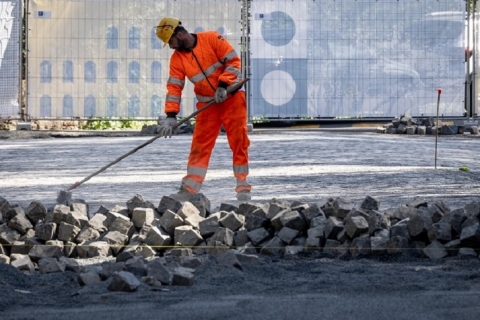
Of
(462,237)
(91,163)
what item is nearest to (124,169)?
(91,163)

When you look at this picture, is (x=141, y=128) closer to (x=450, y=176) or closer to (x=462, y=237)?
(x=450, y=176)

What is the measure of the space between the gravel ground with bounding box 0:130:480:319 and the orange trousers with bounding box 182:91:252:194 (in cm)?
33

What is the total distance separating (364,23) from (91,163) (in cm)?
844

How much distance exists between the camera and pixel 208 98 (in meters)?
10.8

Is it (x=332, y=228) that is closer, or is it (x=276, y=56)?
(x=332, y=228)

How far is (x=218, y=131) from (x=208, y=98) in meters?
0.34

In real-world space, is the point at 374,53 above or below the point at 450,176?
above

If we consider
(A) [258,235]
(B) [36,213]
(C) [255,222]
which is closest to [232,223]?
(C) [255,222]

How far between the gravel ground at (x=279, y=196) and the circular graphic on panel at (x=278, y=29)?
1784 mm

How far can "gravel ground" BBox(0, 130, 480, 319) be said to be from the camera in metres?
5.78

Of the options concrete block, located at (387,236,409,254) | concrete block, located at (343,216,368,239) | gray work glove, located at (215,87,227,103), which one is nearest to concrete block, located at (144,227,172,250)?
concrete block, located at (343,216,368,239)

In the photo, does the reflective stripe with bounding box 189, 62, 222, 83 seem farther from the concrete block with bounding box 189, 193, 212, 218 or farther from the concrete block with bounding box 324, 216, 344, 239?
the concrete block with bounding box 324, 216, 344, 239

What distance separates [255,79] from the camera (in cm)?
2144

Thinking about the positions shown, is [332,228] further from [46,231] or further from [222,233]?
[46,231]
